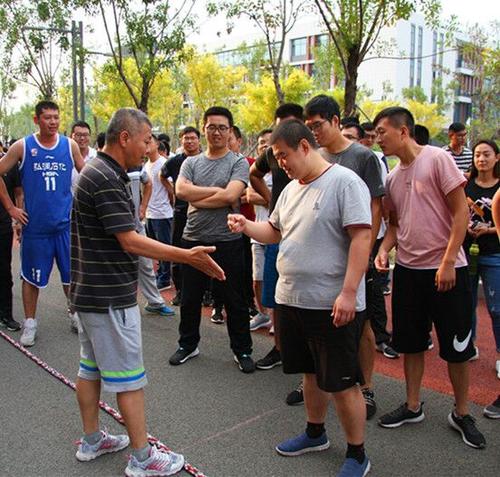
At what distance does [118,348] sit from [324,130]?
5.73ft

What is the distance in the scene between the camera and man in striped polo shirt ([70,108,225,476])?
Answer: 2.70 metres

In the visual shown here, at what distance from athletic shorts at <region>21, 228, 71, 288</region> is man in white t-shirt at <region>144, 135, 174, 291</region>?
1.87 metres

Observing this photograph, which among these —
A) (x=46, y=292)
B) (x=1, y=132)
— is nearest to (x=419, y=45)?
(x=1, y=132)

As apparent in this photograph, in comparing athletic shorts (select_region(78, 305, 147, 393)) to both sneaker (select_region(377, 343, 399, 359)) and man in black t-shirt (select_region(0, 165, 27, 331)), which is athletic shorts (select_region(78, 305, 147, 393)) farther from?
man in black t-shirt (select_region(0, 165, 27, 331))

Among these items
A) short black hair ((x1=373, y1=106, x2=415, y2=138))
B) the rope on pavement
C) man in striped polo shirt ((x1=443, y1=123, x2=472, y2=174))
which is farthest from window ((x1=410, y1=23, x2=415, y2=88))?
short black hair ((x1=373, y1=106, x2=415, y2=138))

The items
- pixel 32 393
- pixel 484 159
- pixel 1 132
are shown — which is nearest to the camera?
pixel 32 393

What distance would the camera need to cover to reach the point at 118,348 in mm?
2824

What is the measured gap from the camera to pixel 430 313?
337cm

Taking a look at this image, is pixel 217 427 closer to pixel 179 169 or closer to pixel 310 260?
pixel 310 260

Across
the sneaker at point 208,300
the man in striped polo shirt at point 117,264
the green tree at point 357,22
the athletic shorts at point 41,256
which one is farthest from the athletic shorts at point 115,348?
the green tree at point 357,22

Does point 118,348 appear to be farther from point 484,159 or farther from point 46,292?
point 46,292

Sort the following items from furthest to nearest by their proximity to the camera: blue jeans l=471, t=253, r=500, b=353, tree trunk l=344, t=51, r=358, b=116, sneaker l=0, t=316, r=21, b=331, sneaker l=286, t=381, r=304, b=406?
tree trunk l=344, t=51, r=358, b=116 < sneaker l=0, t=316, r=21, b=331 < blue jeans l=471, t=253, r=500, b=353 < sneaker l=286, t=381, r=304, b=406

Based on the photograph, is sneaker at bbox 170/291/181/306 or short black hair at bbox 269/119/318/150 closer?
A: short black hair at bbox 269/119/318/150

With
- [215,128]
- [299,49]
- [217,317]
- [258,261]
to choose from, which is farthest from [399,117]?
[299,49]
